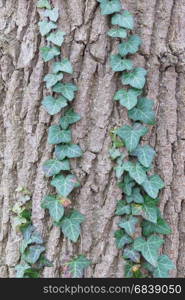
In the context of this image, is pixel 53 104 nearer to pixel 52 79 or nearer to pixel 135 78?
pixel 52 79

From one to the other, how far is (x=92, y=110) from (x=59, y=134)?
0.17 metres

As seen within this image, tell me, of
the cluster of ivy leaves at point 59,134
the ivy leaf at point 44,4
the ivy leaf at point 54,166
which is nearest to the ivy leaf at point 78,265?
the cluster of ivy leaves at point 59,134

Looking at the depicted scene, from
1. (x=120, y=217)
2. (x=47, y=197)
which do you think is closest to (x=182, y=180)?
(x=120, y=217)

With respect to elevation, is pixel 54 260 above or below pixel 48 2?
below

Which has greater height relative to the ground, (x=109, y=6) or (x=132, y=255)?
(x=109, y=6)

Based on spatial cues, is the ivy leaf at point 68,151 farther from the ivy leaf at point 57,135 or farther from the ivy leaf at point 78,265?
the ivy leaf at point 78,265

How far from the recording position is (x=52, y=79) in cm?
155

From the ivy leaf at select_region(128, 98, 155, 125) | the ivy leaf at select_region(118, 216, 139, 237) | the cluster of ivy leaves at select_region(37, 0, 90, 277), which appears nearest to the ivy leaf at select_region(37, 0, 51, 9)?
the cluster of ivy leaves at select_region(37, 0, 90, 277)

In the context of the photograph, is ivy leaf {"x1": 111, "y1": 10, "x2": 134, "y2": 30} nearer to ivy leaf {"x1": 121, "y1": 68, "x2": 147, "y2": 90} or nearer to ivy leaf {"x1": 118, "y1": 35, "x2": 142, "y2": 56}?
ivy leaf {"x1": 118, "y1": 35, "x2": 142, "y2": 56}

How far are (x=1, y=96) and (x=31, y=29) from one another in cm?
32

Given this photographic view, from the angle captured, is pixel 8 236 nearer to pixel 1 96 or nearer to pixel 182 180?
pixel 1 96

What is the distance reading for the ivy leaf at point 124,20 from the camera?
150 centimetres

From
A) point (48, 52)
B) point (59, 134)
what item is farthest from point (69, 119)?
point (48, 52)

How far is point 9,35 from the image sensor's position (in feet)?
5.34
